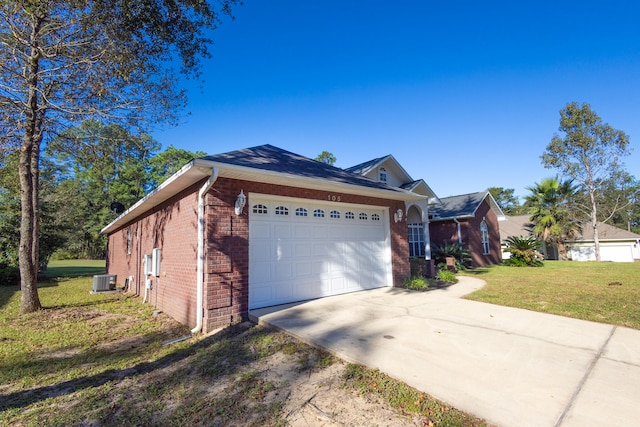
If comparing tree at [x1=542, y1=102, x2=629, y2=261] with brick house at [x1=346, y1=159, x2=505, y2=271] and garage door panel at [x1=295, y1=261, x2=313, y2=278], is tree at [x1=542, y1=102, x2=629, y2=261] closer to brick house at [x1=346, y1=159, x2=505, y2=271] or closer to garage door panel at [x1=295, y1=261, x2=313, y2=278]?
brick house at [x1=346, y1=159, x2=505, y2=271]

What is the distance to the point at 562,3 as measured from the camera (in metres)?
7.62

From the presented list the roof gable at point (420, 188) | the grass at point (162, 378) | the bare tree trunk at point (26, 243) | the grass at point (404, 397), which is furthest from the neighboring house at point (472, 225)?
the bare tree trunk at point (26, 243)

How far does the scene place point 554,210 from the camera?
2186 centimetres

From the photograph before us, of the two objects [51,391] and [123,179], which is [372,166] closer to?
A: [51,391]

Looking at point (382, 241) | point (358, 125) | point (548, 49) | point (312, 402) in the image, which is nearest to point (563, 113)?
point (548, 49)

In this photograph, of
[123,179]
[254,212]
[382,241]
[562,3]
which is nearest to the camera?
[254,212]

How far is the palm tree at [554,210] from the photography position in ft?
71.4

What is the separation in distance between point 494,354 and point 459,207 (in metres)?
15.8

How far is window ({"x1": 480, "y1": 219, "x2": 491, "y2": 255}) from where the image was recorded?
18166mm

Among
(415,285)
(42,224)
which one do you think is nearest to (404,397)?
(415,285)

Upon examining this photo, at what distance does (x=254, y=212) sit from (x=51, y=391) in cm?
397

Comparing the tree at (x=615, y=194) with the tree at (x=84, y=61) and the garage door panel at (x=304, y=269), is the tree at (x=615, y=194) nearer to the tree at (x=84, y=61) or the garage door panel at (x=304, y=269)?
the garage door panel at (x=304, y=269)

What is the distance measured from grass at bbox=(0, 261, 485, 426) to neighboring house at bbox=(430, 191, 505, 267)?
13783 mm

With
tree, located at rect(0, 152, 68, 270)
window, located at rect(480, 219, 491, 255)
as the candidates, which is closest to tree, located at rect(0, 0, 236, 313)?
tree, located at rect(0, 152, 68, 270)
